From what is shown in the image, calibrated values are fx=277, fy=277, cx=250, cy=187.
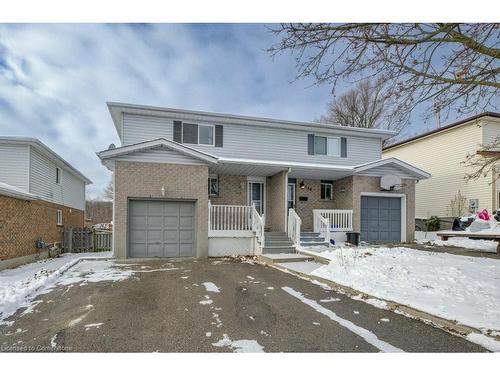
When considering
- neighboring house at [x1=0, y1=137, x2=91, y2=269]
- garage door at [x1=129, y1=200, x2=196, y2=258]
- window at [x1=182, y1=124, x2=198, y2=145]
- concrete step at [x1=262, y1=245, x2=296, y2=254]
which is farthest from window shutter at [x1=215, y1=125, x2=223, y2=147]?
neighboring house at [x1=0, y1=137, x2=91, y2=269]

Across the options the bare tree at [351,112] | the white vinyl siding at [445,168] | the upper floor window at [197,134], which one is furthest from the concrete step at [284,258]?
the bare tree at [351,112]

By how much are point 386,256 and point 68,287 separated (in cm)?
820

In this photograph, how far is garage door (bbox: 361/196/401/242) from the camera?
12.9m

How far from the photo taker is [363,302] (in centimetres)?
499

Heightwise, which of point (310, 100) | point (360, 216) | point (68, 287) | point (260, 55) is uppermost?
point (260, 55)

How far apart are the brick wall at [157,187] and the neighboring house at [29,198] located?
320cm

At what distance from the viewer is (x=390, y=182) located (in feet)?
41.1

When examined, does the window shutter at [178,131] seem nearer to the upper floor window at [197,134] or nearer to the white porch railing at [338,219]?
the upper floor window at [197,134]

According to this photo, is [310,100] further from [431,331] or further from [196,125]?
[196,125]

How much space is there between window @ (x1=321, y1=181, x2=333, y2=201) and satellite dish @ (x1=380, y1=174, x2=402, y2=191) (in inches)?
91.1

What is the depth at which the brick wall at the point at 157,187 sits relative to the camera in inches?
379

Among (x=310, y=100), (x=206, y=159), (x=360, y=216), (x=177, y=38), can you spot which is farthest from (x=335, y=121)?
(x=177, y=38)

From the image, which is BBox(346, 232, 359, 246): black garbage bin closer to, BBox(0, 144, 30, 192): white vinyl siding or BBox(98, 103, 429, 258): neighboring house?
BBox(98, 103, 429, 258): neighboring house

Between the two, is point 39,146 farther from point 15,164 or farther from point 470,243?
point 470,243
